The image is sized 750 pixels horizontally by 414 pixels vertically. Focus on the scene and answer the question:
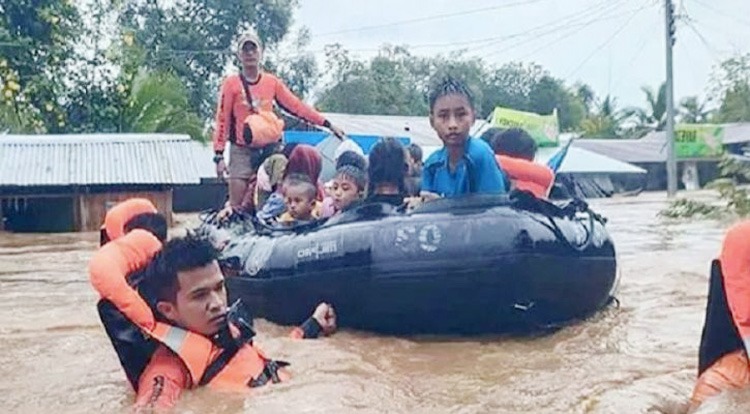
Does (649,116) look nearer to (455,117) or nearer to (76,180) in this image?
(76,180)

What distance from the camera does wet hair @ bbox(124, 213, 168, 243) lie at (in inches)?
161

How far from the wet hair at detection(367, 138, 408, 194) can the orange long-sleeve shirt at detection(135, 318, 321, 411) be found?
1.92 metres

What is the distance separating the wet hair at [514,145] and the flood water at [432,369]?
1048mm

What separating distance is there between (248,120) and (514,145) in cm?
206

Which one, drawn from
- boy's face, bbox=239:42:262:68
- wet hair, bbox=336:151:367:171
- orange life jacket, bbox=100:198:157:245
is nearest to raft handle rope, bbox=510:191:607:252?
wet hair, bbox=336:151:367:171

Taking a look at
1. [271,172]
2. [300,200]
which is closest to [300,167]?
[300,200]

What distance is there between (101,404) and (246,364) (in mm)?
600

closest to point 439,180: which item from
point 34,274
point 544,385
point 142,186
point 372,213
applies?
point 372,213

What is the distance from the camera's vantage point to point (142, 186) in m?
19.6

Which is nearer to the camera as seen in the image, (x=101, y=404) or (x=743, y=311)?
(x=743, y=311)

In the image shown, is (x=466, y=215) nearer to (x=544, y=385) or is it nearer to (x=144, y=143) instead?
(x=544, y=385)

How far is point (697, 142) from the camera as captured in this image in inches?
1548

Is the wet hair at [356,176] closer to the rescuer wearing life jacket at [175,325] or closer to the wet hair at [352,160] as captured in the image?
the wet hair at [352,160]

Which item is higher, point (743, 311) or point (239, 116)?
point (239, 116)
